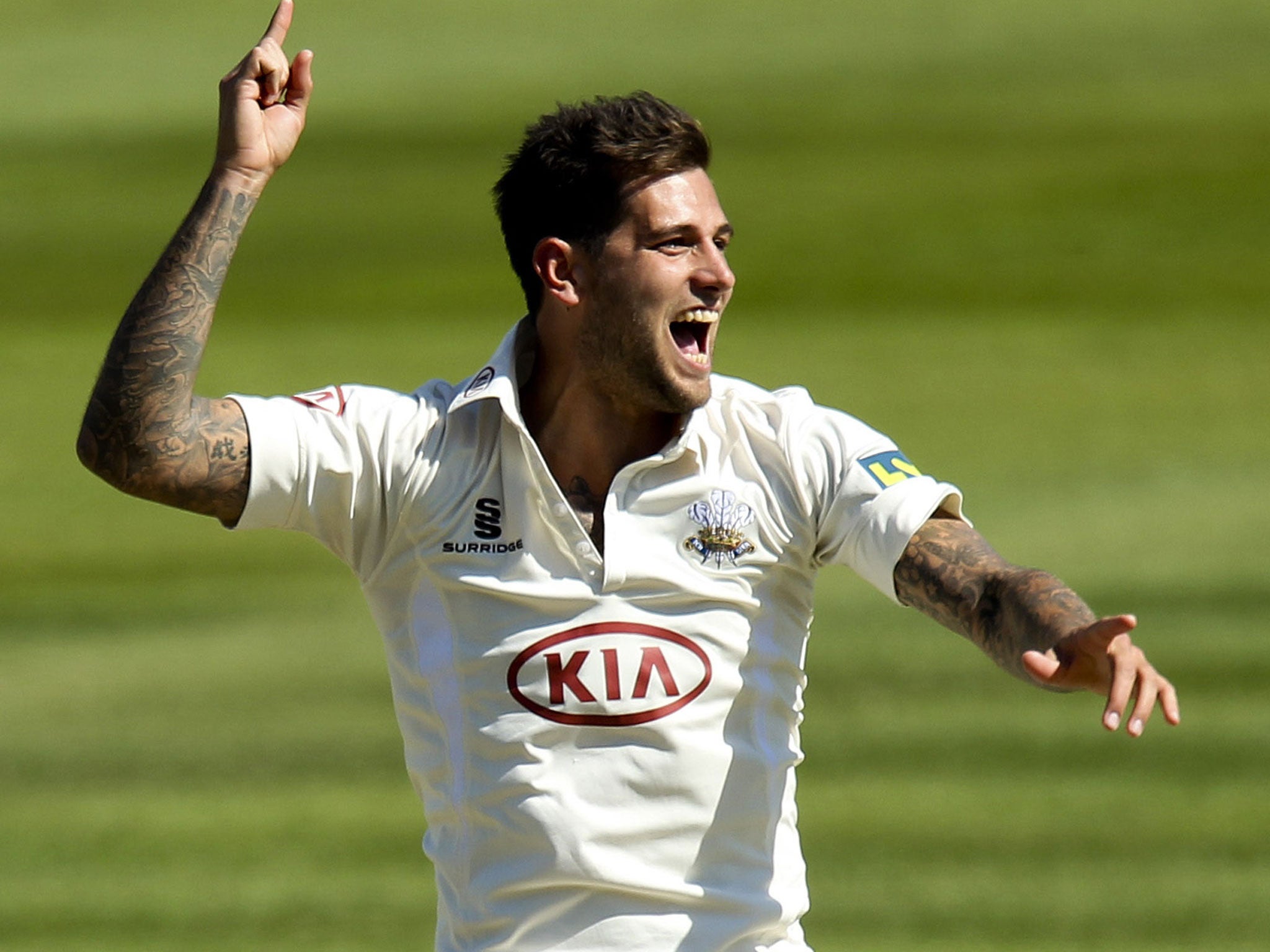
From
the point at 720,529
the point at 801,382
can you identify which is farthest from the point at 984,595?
the point at 801,382

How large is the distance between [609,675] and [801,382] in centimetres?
953

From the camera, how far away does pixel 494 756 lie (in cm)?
314

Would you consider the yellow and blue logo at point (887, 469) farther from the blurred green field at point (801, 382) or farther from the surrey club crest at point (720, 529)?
the blurred green field at point (801, 382)

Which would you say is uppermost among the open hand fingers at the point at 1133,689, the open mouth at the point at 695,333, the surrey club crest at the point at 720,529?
the open mouth at the point at 695,333

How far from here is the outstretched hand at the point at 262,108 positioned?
10.4 ft

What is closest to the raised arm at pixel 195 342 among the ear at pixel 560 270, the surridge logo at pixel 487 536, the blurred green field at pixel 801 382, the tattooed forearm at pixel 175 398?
the tattooed forearm at pixel 175 398

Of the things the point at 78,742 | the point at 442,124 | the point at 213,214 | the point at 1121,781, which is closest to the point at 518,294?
the point at 442,124

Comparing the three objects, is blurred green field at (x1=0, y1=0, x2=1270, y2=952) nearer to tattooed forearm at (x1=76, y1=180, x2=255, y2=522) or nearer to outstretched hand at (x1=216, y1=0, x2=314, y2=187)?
tattooed forearm at (x1=76, y1=180, x2=255, y2=522)

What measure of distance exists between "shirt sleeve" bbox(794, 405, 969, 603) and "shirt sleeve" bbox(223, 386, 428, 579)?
68 centimetres

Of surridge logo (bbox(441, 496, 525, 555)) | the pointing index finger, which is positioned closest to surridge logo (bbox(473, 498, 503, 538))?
surridge logo (bbox(441, 496, 525, 555))

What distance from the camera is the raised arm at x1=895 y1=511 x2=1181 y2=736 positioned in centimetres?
273

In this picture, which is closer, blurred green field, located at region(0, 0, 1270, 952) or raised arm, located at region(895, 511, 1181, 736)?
raised arm, located at region(895, 511, 1181, 736)

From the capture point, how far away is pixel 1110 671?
2.75 m

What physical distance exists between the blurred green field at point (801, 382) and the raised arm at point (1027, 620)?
3.24 metres
